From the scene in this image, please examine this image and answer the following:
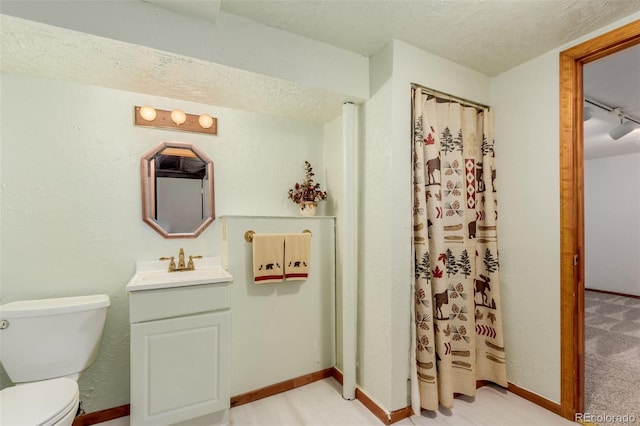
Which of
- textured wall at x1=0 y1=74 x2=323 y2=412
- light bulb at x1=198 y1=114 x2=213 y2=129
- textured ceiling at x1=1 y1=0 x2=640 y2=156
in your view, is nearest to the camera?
textured ceiling at x1=1 y1=0 x2=640 y2=156

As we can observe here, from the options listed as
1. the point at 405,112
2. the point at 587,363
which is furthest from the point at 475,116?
the point at 587,363

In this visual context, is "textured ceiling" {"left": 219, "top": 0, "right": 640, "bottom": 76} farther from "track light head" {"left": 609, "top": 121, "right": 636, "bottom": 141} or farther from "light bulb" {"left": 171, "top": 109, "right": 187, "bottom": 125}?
"track light head" {"left": 609, "top": 121, "right": 636, "bottom": 141}

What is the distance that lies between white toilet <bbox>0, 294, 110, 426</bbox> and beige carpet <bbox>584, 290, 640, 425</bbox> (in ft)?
9.38

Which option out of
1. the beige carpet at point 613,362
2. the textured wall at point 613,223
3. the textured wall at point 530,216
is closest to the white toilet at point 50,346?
the textured wall at point 530,216

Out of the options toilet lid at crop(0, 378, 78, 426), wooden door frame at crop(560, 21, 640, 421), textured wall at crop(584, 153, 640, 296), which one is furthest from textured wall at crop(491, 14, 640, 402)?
textured wall at crop(584, 153, 640, 296)

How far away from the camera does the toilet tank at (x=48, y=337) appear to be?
1.41 m

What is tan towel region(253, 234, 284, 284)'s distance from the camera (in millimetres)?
1926

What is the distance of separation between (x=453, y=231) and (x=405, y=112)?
0.83 m

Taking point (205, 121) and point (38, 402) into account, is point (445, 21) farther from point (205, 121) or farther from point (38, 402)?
point (38, 402)

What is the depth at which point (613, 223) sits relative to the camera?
4.89m

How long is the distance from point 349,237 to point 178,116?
139cm

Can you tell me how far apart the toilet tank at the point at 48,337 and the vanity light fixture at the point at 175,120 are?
3.66ft

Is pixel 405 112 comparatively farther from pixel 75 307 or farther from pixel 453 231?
pixel 75 307

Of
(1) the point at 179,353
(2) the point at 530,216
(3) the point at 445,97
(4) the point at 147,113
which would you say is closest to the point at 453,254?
(2) the point at 530,216
